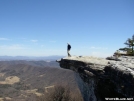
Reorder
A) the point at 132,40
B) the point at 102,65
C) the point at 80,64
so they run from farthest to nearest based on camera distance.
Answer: the point at 132,40 → the point at 80,64 → the point at 102,65

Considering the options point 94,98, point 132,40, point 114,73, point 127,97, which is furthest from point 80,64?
point 132,40

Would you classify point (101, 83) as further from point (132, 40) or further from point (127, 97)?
point (132, 40)

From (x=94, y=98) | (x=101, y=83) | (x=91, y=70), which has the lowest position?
(x=94, y=98)

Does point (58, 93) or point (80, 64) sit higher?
point (80, 64)

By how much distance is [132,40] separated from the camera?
106ft

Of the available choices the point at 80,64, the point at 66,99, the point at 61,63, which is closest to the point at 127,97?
the point at 80,64

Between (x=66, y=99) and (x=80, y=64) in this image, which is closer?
(x=80, y=64)

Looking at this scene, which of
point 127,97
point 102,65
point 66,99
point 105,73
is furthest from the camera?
point 66,99

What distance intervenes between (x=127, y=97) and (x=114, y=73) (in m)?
1.85

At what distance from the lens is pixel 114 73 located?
12.4 meters

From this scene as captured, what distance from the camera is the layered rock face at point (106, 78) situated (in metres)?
11.1

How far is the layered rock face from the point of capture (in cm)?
1112

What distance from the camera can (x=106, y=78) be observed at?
44.5ft

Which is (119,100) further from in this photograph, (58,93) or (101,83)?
(58,93)
